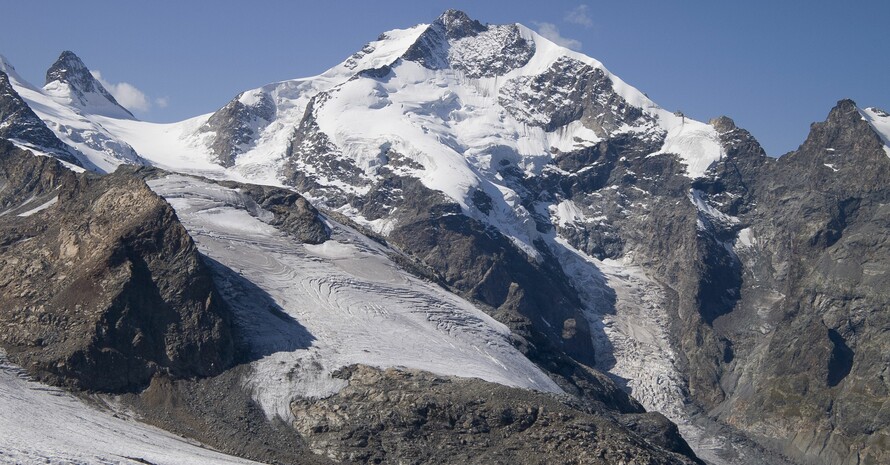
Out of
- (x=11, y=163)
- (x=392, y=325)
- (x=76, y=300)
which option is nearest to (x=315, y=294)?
(x=392, y=325)

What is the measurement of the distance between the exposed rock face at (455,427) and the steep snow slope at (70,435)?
10.7m

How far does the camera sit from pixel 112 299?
9950 centimetres

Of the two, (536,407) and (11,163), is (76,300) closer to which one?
(536,407)

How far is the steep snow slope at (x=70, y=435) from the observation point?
72.2 m

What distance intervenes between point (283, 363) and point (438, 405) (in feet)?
49.4

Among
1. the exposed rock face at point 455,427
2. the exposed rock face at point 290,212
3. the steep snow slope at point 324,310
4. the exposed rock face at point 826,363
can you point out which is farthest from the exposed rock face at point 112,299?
the exposed rock face at point 826,363

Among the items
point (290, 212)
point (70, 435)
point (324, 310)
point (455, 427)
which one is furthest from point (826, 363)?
point (70, 435)

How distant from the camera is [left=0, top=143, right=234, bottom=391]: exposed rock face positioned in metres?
95.7

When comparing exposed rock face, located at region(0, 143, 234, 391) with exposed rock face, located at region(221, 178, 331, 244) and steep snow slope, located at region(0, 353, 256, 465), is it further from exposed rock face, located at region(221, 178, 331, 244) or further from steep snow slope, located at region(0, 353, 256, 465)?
exposed rock face, located at region(221, 178, 331, 244)

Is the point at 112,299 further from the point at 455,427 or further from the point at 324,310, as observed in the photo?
the point at 455,427

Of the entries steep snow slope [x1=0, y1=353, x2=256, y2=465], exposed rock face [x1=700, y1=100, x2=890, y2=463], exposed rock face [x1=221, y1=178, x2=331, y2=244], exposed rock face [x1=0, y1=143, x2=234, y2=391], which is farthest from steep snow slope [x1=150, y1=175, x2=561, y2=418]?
exposed rock face [x1=700, y1=100, x2=890, y2=463]

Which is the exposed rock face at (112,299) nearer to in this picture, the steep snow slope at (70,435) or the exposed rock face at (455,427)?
the steep snow slope at (70,435)

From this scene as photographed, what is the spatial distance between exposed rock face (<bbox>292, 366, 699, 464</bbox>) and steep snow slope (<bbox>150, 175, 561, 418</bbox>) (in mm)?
3603

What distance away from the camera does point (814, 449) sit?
15675cm
